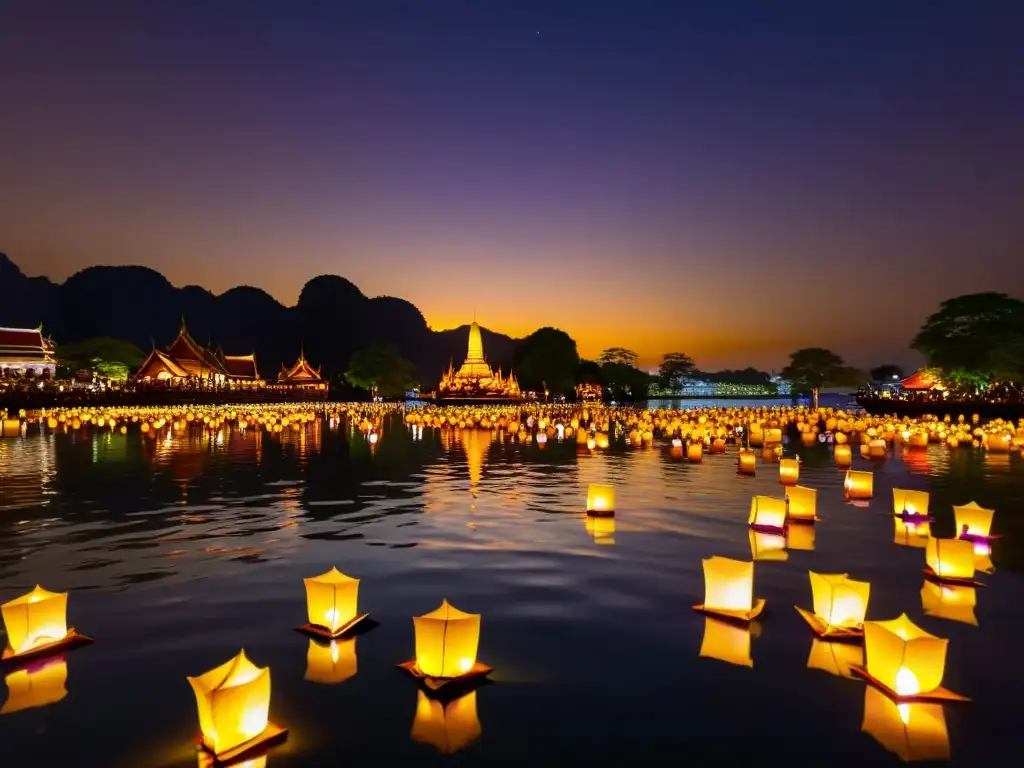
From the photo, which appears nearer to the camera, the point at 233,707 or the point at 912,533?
the point at 233,707

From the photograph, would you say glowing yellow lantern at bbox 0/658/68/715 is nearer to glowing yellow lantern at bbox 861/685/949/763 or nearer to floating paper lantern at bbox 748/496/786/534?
glowing yellow lantern at bbox 861/685/949/763

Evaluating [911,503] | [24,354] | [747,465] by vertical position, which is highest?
[24,354]

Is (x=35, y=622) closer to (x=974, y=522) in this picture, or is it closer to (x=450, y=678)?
(x=450, y=678)

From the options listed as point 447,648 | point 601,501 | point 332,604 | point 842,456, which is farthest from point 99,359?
point 447,648

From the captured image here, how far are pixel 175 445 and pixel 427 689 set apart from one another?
27.5 meters

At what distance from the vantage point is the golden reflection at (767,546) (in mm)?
11047

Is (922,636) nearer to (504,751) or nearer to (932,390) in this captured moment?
(504,751)

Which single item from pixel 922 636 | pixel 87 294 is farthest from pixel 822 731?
pixel 87 294

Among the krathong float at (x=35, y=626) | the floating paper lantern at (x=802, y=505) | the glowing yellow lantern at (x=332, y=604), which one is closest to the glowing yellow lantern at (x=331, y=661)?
the glowing yellow lantern at (x=332, y=604)

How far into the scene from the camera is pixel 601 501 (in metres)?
14.3

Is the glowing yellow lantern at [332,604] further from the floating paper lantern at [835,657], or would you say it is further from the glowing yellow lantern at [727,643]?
the floating paper lantern at [835,657]

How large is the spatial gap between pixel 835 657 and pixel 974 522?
271 inches

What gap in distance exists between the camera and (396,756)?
519 cm

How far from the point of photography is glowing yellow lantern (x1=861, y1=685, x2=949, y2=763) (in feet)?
17.1
